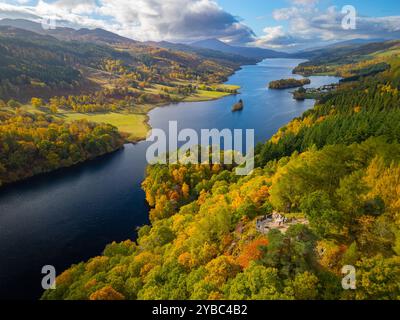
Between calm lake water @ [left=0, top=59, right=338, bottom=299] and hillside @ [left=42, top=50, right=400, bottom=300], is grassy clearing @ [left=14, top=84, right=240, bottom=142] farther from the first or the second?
hillside @ [left=42, top=50, right=400, bottom=300]

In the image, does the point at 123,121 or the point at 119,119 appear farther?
the point at 119,119

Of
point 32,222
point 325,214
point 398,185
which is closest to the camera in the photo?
point 325,214

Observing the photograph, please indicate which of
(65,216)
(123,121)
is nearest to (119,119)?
(123,121)

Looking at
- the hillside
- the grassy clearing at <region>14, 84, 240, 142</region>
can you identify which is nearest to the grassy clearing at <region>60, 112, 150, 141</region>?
the grassy clearing at <region>14, 84, 240, 142</region>

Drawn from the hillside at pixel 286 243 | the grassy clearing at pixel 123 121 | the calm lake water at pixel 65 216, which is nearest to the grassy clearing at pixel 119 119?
the grassy clearing at pixel 123 121

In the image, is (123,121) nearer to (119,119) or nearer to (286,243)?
(119,119)

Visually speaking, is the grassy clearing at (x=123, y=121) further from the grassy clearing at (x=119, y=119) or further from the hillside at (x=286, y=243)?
the hillside at (x=286, y=243)

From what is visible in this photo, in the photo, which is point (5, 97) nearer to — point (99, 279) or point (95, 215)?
point (95, 215)

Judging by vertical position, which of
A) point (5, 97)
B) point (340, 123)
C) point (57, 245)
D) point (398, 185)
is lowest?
point (57, 245)

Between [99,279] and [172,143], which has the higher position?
[172,143]
